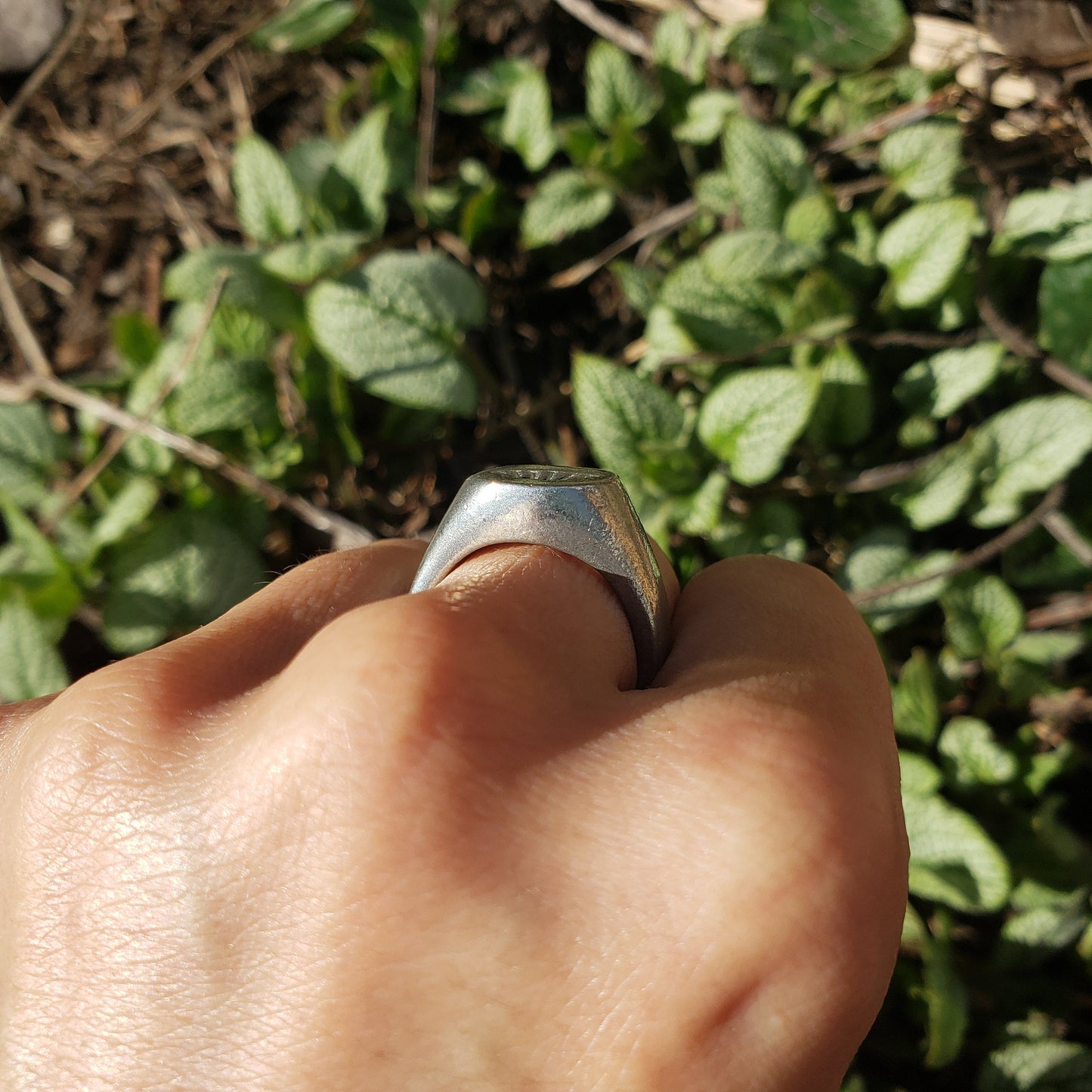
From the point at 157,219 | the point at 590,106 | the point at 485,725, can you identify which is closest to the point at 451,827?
the point at 485,725

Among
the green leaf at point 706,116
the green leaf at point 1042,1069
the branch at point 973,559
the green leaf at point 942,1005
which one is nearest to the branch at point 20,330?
the green leaf at point 706,116

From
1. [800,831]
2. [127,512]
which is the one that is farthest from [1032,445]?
[127,512]

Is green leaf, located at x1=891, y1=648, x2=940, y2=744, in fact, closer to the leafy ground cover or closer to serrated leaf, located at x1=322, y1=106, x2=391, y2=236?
the leafy ground cover

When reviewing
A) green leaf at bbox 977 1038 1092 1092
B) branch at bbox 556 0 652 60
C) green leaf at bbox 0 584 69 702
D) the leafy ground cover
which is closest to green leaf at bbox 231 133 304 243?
the leafy ground cover

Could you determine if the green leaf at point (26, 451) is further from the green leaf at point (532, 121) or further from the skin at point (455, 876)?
the skin at point (455, 876)

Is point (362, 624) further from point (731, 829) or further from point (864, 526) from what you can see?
point (864, 526)
